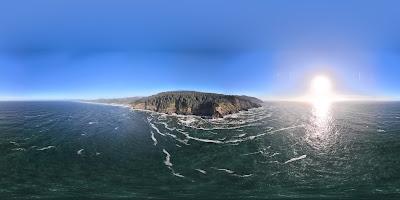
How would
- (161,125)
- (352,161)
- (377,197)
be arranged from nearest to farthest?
1. (377,197)
2. (352,161)
3. (161,125)

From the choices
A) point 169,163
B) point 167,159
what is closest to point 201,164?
point 169,163

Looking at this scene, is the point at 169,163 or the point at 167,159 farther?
the point at 167,159

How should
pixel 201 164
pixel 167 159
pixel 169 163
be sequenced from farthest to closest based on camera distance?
1. pixel 167 159
2. pixel 169 163
3. pixel 201 164

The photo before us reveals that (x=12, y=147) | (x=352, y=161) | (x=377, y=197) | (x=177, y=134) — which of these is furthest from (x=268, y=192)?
(x=12, y=147)

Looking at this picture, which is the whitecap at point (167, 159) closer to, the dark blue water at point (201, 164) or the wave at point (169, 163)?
the wave at point (169, 163)

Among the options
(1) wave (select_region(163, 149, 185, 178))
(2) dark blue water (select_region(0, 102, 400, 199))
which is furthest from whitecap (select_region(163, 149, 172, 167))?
(2) dark blue water (select_region(0, 102, 400, 199))

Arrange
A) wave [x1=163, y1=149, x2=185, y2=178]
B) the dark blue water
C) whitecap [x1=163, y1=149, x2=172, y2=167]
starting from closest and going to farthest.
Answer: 1. the dark blue water
2. wave [x1=163, y1=149, x2=185, y2=178]
3. whitecap [x1=163, y1=149, x2=172, y2=167]

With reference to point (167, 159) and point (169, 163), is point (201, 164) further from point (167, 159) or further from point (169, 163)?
point (167, 159)

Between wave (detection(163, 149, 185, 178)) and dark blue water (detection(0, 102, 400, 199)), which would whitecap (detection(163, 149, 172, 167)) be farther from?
dark blue water (detection(0, 102, 400, 199))

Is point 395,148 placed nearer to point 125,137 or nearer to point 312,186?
point 312,186
